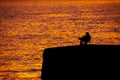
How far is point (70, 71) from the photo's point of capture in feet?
60.9

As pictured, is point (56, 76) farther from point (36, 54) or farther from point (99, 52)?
point (36, 54)

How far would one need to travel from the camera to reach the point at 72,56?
1853cm

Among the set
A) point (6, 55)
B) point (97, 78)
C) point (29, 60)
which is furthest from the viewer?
point (6, 55)

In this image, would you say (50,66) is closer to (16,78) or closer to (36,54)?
(16,78)

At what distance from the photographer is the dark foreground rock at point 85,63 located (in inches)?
723

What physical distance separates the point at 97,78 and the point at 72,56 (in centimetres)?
207

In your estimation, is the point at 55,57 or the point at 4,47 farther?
the point at 4,47

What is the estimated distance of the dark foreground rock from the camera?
18375 mm

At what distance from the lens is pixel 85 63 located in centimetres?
1834

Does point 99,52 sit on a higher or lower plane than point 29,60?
higher

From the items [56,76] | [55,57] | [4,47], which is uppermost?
[55,57]

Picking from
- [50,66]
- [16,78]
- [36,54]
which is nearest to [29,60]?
[36,54]

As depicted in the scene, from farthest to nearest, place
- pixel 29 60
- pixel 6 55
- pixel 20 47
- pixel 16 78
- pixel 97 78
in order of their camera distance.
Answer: pixel 20 47, pixel 6 55, pixel 29 60, pixel 16 78, pixel 97 78

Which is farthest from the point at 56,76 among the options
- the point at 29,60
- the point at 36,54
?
the point at 36,54
